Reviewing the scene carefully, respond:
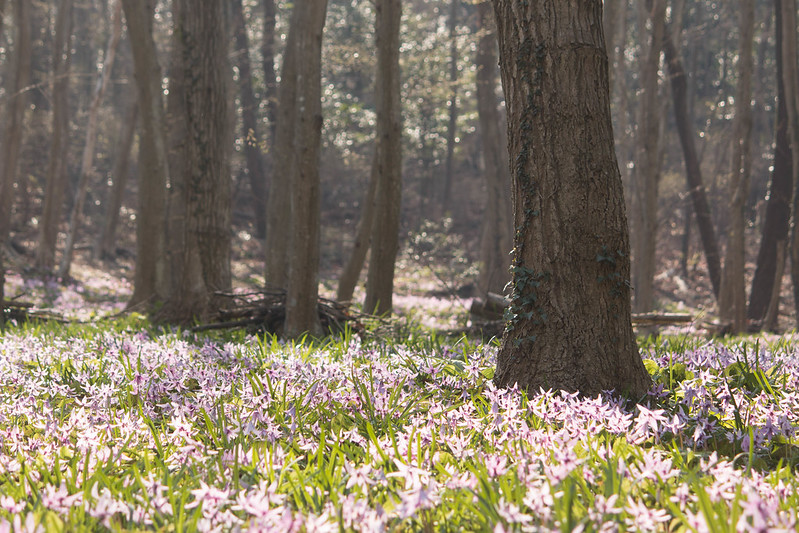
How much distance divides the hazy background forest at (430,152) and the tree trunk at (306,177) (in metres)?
2.47

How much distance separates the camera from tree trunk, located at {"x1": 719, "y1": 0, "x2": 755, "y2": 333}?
12461 mm

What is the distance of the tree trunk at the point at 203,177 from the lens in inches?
305

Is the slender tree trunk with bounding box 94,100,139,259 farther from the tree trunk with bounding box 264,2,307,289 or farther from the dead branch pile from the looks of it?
the dead branch pile

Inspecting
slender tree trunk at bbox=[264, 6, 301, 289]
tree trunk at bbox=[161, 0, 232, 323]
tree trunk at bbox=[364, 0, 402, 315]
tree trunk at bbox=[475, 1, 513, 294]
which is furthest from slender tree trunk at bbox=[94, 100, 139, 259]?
tree trunk at bbox=[364, 0, 402, 315]

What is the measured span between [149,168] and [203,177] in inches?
123

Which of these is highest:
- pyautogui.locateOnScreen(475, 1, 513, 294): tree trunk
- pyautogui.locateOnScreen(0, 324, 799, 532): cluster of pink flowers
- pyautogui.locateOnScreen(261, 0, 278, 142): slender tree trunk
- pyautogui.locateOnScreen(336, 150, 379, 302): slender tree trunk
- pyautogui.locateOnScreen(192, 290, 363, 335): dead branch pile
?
pyautogui.locateOnScreen(261, 0, 278, 142): slender tree trunk

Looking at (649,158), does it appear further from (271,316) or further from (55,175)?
(55,175)

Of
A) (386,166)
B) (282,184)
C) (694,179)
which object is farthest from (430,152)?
(386,166)

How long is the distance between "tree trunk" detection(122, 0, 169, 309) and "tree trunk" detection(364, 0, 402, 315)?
13.2 feet

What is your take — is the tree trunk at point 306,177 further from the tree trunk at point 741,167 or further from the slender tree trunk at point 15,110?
the slender tree trunk at point 15,110

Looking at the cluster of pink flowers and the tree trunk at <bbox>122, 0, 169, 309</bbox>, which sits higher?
the tree trunk at <bbox>122, 0, 169, 309</bbox>

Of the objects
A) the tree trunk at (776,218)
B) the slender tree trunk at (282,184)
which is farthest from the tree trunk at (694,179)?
the slender tree trunk at (282,184)

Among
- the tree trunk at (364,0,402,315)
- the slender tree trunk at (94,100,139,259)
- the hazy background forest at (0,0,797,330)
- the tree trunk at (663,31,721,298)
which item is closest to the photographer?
the tree trunk at (364,0,402,315)

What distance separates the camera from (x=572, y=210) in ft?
11.4
